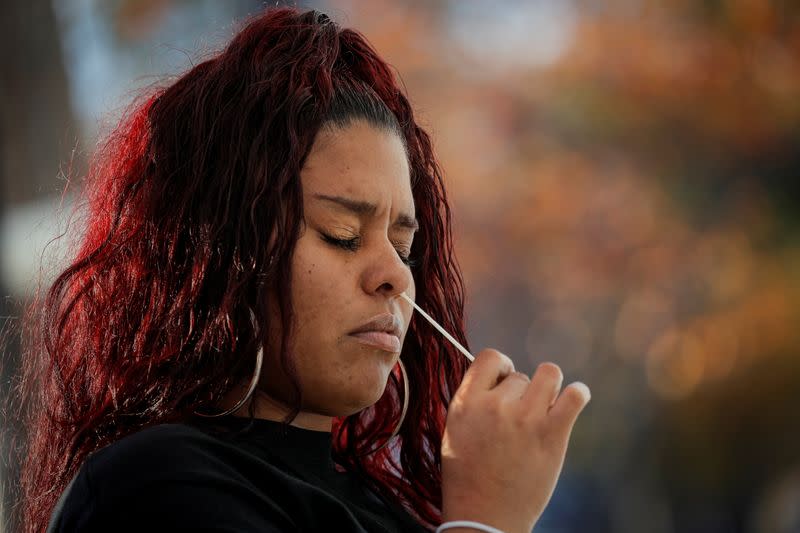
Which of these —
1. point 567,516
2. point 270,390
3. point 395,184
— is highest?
point 395,184

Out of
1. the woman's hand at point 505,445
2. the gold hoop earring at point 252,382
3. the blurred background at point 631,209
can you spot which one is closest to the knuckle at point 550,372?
the woman's hand at point 505,445

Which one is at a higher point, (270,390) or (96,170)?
(96,170)

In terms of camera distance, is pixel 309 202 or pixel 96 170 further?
pixel 96 170

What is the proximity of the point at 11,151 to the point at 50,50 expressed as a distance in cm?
43

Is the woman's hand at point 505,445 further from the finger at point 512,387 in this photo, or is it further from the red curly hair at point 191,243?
the red curly hair at point 191,243

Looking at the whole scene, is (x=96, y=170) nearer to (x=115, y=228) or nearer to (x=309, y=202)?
(x=115, y=228)

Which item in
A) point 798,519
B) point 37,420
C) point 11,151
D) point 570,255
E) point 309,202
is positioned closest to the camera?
point 309,202

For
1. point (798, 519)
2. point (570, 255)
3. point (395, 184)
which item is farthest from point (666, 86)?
point (395, 184)

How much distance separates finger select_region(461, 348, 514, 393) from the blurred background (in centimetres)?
252

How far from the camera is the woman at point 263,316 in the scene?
0.99 m

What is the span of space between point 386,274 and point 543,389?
0.67 feet

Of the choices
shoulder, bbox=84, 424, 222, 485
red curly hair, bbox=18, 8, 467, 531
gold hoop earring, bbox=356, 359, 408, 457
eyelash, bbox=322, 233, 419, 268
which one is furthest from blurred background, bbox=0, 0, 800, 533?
shoulder, bbox=84, 424, 222, 485

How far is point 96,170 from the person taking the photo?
1.28 m

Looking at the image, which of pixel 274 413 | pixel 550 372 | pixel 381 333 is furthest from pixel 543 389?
pixel 274 413
